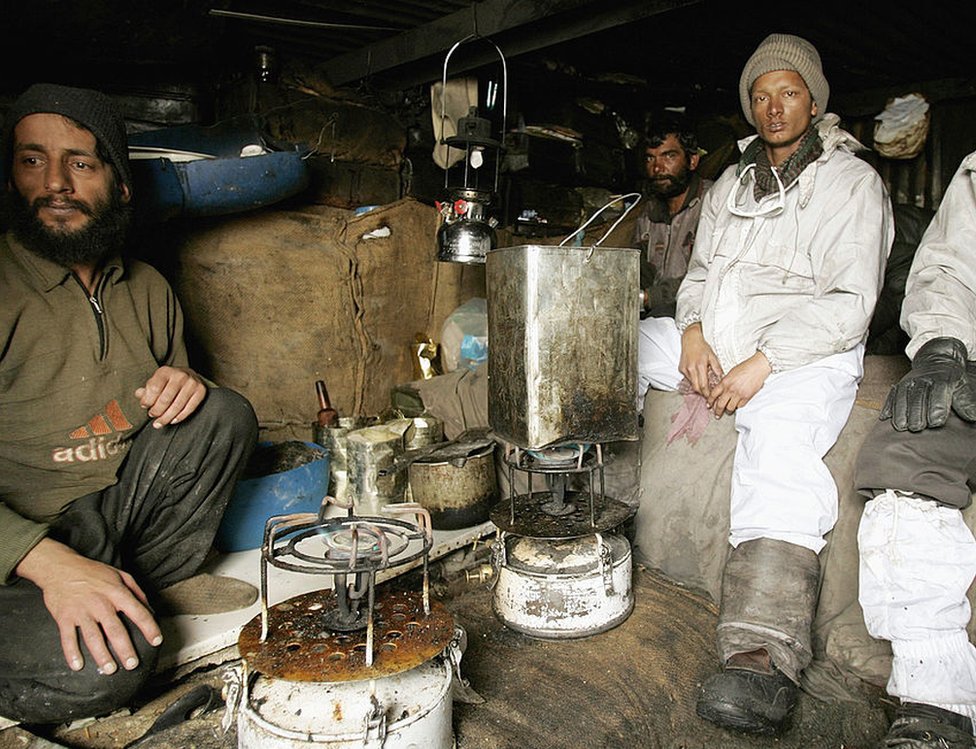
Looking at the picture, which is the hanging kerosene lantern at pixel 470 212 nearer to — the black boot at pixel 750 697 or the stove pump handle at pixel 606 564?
the stove pump handle at pixel 606 564

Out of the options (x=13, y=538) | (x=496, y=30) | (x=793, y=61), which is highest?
(x=496, y=30)

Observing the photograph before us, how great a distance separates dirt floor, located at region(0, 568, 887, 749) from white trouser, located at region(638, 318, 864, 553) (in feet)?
1.63

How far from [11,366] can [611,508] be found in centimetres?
210

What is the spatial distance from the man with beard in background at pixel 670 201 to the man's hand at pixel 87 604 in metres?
3.25

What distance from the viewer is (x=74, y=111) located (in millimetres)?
2389

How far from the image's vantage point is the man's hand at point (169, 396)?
238 centimetres

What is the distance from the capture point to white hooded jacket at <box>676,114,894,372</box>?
261 centimetres

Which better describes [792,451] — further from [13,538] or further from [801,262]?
[13,538]

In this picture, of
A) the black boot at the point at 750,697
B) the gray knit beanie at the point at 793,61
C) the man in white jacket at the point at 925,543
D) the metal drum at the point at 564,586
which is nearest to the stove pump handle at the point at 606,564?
the metal drum at the point at 564,586

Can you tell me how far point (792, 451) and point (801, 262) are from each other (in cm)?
77

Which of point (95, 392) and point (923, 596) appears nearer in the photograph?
point (923, 596)

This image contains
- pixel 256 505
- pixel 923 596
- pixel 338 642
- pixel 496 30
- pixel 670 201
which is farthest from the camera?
pixel 670 201

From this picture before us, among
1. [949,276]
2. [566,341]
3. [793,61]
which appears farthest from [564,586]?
[793,61]

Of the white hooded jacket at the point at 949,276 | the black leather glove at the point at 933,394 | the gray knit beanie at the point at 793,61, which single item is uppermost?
the gray knit beanie at the point at 793,61
